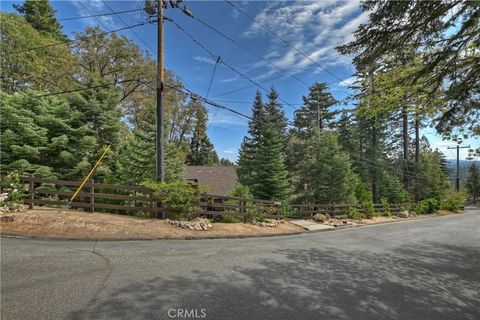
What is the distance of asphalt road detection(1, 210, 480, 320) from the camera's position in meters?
3.70

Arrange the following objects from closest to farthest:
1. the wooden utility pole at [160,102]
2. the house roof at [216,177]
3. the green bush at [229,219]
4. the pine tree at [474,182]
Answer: the wooden utility pole at [160,102] → the green bush at [229,219] → the house roof at [216,177] → the pine tree at [474,182]

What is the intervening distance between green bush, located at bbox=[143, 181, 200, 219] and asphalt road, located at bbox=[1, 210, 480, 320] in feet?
7.75

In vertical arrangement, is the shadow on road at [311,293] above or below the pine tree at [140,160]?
below

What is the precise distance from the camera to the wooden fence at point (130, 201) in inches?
372

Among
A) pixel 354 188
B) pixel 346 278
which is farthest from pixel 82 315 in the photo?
pixel 354 188

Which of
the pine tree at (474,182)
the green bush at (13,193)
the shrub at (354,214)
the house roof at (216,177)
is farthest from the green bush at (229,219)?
the pine tree at (474,182)

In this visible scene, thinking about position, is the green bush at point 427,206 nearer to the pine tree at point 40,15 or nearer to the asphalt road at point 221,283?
the asphalt road at point 221,283

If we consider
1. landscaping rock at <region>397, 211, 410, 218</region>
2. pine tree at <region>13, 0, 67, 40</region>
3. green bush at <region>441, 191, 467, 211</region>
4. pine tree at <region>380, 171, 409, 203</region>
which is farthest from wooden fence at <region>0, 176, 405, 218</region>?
green bush at <region>441, 191, 467, 211</region>

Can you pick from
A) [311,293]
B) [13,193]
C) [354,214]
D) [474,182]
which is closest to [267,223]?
[311,293]

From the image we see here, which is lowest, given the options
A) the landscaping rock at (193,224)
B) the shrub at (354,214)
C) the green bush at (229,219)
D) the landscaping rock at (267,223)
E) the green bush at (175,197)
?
the shrub at (354,214)

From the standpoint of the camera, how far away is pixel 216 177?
26.9 m

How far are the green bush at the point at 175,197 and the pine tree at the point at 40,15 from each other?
78.1 ft

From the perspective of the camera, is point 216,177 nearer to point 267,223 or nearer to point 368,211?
point 368,211

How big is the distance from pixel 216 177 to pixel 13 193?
61.1ft
